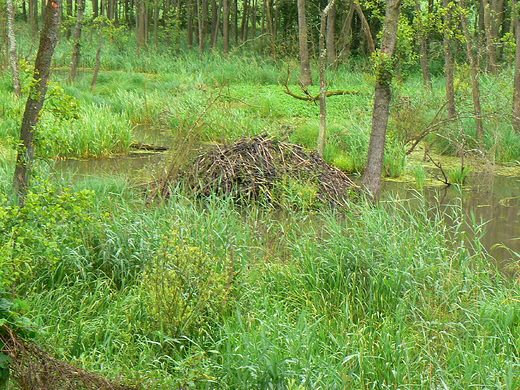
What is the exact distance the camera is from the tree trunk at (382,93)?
8500 mm

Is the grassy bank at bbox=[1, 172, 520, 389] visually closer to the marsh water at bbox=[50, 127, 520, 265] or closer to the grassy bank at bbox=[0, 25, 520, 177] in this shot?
the marsh water at bbox=[50, 127, 520, 265]

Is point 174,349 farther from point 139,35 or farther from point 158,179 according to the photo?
point 139,35

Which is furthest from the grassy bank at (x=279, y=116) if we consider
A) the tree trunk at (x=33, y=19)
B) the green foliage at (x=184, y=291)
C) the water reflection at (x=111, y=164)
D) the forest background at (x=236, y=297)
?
the tree trunk at (x=33, y=19)

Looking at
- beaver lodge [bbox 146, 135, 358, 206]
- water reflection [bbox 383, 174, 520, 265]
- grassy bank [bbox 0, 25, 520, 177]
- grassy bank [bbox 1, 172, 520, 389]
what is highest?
grassy bank [bbox 0, 25, 520, 177]

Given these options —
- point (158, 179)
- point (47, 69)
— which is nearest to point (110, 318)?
point (47, 69)

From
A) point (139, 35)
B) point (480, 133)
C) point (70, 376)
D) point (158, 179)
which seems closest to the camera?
point (70, 376)

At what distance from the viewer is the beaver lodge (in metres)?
8.59

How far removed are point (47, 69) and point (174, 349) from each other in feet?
7.98

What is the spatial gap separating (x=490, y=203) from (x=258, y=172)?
11.4ft

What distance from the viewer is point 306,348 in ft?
12.3

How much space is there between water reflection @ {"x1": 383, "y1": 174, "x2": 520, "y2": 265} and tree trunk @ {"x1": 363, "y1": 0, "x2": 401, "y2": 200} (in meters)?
0.56

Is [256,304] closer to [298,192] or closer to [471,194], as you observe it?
[298,192]

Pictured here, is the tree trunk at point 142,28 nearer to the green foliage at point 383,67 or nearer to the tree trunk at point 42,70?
the green foliage at point 383,67

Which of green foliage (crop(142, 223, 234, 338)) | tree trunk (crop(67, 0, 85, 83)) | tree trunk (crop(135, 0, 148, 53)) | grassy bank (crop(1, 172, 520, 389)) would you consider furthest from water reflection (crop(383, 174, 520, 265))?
tree trunk (crop(135, 0, 148, 53))
